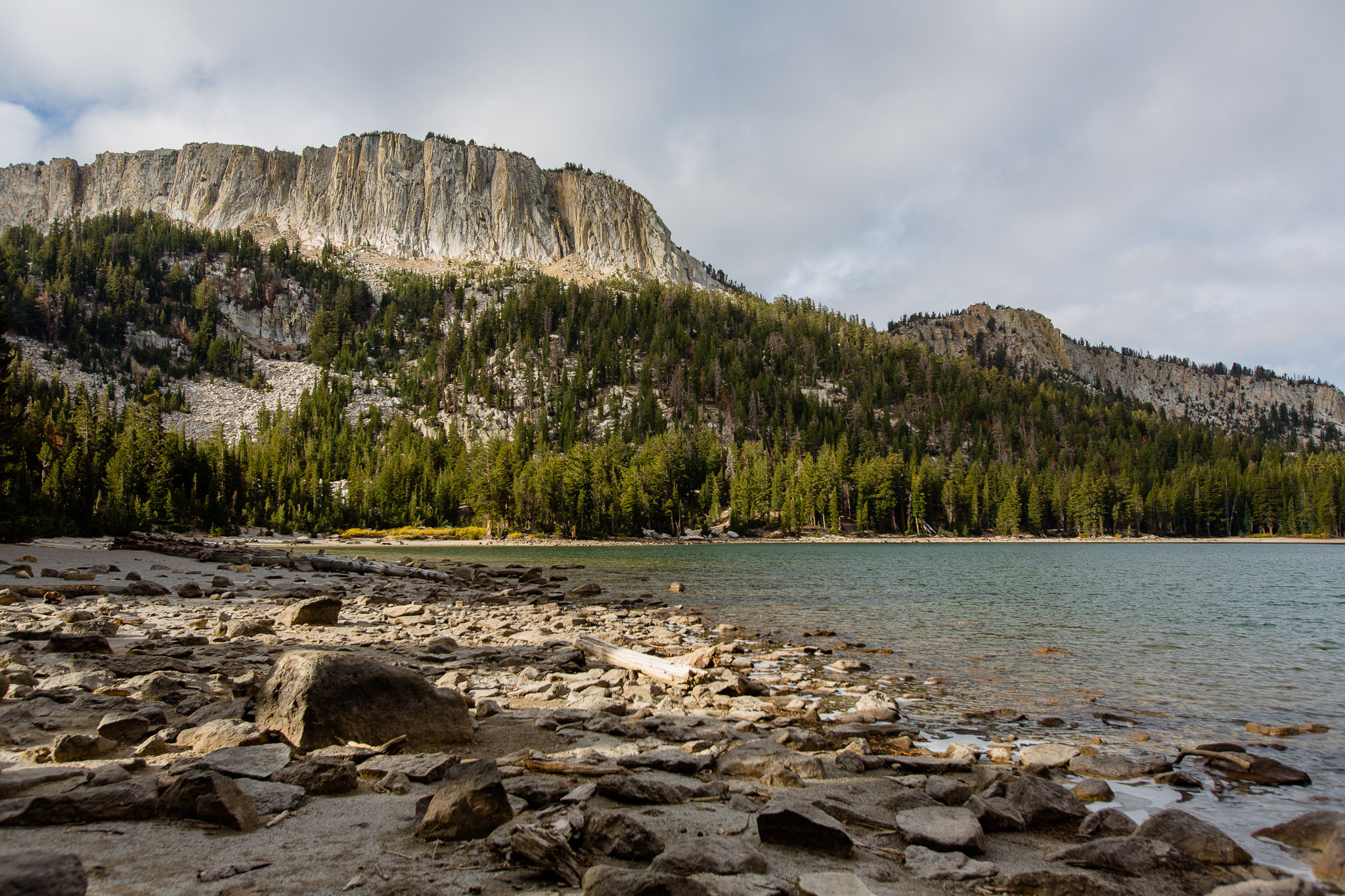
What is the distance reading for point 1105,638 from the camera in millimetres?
16469

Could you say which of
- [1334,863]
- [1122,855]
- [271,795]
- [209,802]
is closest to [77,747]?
[271,795]

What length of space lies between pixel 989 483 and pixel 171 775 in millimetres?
120724

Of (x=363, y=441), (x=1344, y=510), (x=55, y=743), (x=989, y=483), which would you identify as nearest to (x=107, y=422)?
(x=363, y=441)

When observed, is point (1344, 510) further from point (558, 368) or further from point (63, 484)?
point (63, 484)

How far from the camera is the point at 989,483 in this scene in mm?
110562

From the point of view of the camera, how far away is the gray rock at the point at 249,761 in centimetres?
504

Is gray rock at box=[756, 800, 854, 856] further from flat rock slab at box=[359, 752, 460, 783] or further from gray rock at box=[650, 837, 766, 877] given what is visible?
flat rock slab at box=[359, 752, 460, 783]

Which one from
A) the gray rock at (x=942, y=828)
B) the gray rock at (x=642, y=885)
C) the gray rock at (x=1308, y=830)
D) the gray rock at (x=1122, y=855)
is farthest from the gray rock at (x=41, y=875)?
the gray rock at (x=1308, y=830)

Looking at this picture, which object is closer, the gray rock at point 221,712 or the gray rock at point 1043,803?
the gray rock at point 1043,803

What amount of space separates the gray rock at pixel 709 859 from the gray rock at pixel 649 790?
118cm

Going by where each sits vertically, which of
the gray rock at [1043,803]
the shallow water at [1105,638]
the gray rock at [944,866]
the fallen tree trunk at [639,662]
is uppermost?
the gray rock at [944,866]

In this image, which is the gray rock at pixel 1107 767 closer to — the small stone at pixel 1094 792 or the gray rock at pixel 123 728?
the small stone at pixel 1094 792

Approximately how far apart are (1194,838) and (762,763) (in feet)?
11.3

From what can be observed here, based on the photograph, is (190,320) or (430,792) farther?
(190,320)
